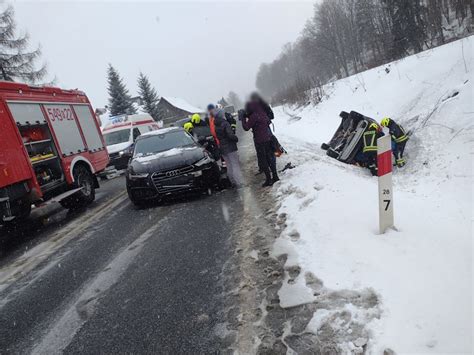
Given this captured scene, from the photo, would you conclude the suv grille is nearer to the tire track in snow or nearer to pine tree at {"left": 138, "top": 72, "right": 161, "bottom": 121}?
the tire track in snow

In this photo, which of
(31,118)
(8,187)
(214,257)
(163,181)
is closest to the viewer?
(214,257)

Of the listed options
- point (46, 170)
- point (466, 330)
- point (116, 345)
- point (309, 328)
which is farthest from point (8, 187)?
point (466, 330)

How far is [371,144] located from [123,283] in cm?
677

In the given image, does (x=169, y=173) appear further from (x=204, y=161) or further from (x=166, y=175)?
(x=204, y=161)

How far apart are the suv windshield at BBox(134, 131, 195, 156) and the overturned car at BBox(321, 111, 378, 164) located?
12.9 ft

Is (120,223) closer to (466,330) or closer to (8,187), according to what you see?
(8,187)

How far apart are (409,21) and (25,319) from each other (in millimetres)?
43053

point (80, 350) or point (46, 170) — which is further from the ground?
point (46, 170)

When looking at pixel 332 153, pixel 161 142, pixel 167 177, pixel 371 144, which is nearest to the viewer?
pixel 167 177

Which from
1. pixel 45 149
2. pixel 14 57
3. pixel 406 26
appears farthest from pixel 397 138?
pixel 406 26

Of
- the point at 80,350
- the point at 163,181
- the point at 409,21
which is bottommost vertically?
the point at 80,350

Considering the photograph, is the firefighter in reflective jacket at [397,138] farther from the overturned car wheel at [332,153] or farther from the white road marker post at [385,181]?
the white road marker post at [385,181]

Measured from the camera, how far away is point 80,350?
2.99m

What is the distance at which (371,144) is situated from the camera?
29.0ft
